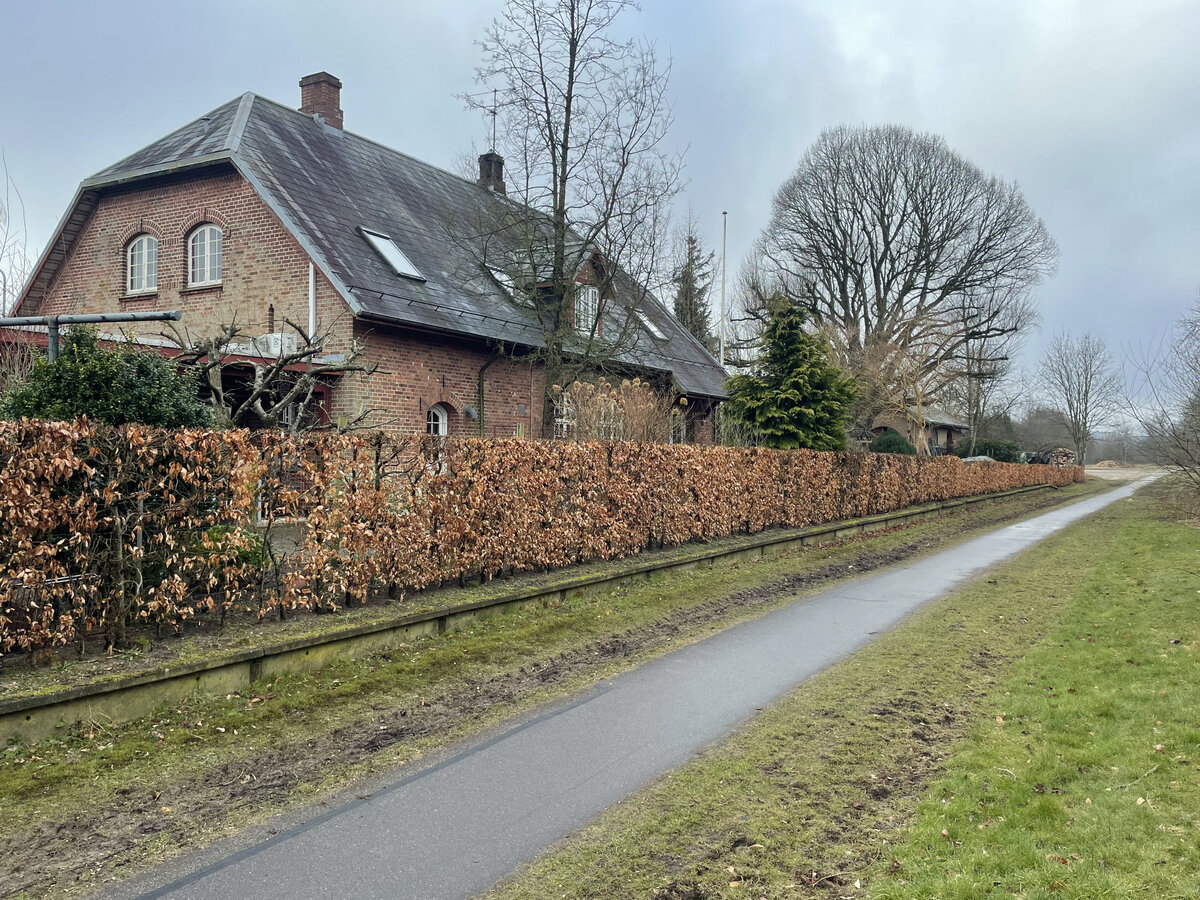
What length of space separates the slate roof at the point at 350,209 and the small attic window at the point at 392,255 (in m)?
0.17

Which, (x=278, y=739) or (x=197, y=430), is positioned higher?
(x=197, y=430)

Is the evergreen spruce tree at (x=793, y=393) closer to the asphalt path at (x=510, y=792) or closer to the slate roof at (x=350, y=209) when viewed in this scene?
the slate roof at (x=350, y=209)

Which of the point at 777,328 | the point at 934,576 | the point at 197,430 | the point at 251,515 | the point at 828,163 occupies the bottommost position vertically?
the point at 934,576

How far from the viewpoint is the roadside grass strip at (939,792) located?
3562mm

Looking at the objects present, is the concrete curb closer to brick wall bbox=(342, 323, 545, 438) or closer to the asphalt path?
the asphalt path

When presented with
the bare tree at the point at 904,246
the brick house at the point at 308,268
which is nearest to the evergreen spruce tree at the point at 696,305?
the bare tree at the point at 904,246

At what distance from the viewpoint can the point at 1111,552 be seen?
593 inches

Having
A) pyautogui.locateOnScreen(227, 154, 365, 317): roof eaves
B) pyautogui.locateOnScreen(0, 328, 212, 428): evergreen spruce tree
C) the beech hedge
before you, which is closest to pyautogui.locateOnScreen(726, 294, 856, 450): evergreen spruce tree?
the beech hedge

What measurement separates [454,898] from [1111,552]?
15418 mm

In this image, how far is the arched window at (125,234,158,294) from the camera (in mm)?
17938

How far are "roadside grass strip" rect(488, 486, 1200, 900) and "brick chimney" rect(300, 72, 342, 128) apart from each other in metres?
20.9

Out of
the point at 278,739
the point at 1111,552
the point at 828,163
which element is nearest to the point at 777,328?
the point at 1111,552

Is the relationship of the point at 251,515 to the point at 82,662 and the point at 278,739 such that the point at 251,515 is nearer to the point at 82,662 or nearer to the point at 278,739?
the point at 82,662

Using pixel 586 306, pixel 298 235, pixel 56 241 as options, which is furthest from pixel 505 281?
pixel 56 241
